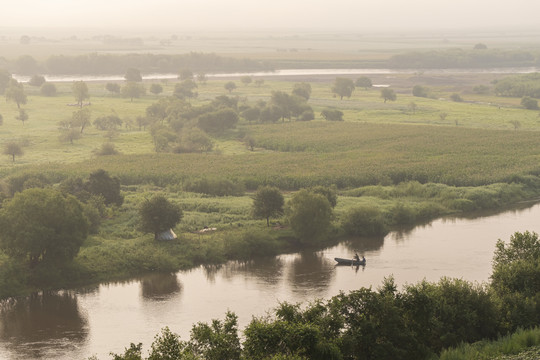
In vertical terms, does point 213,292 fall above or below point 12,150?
below

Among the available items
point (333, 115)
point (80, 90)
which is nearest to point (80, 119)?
point (80, 90)

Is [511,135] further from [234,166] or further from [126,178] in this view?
[126,178]

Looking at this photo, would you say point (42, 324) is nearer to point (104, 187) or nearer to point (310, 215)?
point (104, 187)

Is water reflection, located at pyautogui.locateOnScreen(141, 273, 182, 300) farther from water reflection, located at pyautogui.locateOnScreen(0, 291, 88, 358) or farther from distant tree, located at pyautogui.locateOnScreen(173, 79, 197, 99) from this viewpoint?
distant tree, located at pyautogui.locateOnScreen(173, 79, 197, 99)

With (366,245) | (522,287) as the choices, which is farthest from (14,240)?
(522,287)

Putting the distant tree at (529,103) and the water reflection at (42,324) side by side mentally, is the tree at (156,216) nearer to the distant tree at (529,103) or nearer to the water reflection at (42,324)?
the water reflection at (42,324)

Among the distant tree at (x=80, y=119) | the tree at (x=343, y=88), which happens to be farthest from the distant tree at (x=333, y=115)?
the distant tree at (x=80, y=119)

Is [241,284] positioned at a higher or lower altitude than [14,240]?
lower
